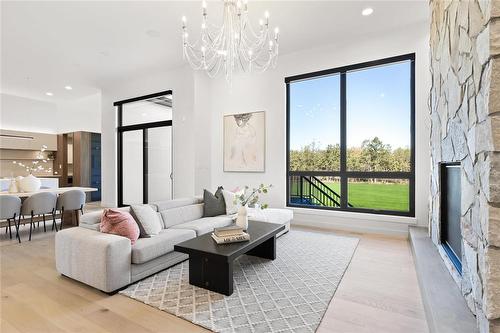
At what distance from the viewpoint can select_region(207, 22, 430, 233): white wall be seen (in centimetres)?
408

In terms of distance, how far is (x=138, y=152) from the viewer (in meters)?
6.75

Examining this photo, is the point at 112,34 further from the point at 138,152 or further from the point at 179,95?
the point at 138,152

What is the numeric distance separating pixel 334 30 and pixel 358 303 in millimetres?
4151

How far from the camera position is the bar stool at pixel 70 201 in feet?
14.8

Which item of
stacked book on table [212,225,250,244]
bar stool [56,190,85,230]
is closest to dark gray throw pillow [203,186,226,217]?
stacked book on table [212,225,250,244]

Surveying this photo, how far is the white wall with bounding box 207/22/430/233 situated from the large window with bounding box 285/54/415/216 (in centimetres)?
13

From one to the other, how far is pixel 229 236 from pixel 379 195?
3.23 metres

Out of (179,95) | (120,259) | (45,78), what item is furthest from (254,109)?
(45,78)

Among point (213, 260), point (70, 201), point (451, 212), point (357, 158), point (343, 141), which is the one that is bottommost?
point (213, 260)

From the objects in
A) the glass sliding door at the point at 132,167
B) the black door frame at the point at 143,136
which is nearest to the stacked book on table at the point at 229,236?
the black door frame at the point at 143,136

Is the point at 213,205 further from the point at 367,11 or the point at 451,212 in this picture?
the point at 367,11

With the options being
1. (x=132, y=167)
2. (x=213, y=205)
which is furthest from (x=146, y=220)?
(x=132, y=167)

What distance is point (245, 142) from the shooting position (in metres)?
5.72

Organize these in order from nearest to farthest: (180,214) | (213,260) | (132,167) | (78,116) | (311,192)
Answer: (213,260) → (180,214) → (311,192) → (132,167) → (78,116)
